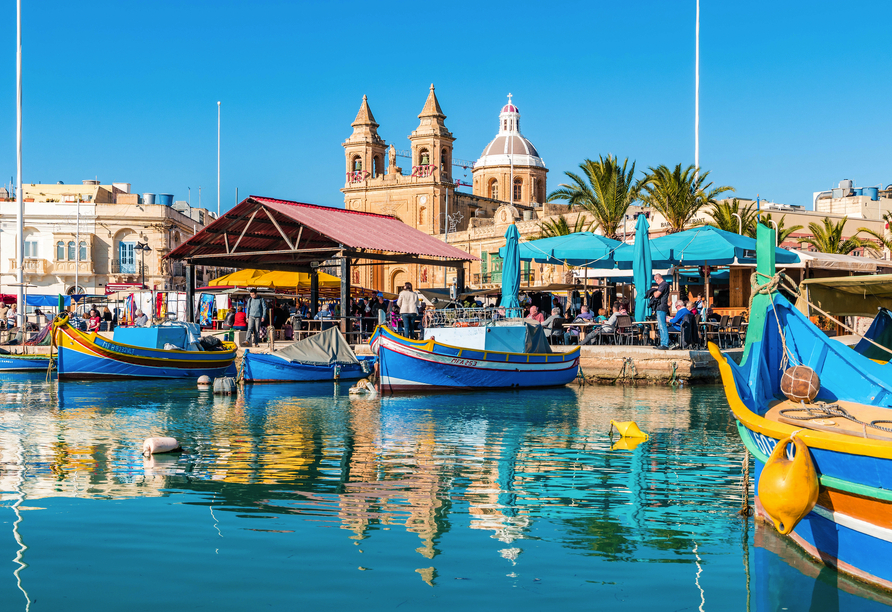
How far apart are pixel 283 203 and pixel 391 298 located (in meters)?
18.6

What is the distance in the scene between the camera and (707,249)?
21.9 meters

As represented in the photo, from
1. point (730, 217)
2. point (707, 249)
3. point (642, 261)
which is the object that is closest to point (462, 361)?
point (642, 261)

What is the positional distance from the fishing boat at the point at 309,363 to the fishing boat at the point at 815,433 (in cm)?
1593

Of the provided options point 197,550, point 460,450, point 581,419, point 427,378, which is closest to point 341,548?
point 197,550

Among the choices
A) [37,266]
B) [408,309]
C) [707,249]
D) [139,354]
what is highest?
[37,266]

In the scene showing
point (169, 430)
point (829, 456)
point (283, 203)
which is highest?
point (283, 203)

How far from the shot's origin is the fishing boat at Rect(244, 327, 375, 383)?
22438mm

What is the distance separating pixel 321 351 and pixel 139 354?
204 inches

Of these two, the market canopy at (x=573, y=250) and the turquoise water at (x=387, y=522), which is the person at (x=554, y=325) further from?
the turquoise water at (x=387, y=522)

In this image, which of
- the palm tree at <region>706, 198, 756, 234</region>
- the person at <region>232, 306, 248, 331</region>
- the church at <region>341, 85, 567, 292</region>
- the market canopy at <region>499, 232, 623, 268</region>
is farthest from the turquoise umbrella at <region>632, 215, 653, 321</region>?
the church at <region>341, 85, 567, 292</region>

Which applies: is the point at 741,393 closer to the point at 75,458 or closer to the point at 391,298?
the point at 75,458

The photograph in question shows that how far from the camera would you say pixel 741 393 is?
7035mm

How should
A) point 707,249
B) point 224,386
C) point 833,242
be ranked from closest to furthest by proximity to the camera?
point 224,386
point 707,249
point 833,242

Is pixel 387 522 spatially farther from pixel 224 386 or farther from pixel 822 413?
pixel 224 386
